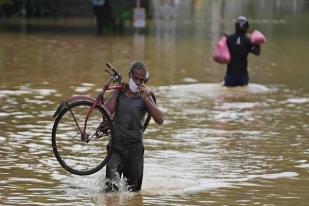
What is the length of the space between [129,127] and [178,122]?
5.84 meters

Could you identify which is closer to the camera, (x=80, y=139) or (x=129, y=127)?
(x=129, y=127)

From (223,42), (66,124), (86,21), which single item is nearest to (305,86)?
(223,42)

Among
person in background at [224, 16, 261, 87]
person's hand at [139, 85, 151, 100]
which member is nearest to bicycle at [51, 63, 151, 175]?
person's hand at [139, 85, 151, 100]

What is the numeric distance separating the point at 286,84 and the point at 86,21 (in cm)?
2693

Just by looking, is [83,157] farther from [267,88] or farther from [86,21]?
[86,21]

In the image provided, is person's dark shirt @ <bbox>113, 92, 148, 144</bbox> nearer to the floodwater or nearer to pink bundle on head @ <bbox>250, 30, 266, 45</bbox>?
the floodwater

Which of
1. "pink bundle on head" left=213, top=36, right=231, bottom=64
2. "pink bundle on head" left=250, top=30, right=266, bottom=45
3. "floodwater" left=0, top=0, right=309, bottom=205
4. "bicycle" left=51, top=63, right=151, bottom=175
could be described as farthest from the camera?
"pink bundle on head" left=213, top=36, right=231, bottom=64

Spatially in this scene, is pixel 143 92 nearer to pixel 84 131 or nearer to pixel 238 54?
pixel 84 131

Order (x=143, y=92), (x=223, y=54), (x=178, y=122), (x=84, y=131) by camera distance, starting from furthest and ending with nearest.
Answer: (x=223, y=54), (x=178, y=122), (x=84, y=131), (x=143, y=92)

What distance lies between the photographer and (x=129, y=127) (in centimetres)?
1022

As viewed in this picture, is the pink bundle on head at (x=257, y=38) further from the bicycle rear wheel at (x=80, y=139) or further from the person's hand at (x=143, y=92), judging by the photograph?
the person's hand at (x=143, y=92)

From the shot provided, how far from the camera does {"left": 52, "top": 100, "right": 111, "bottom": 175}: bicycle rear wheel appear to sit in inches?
406

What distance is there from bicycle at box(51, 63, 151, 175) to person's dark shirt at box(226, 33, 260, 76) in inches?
274

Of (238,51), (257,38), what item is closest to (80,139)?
(257,38)
